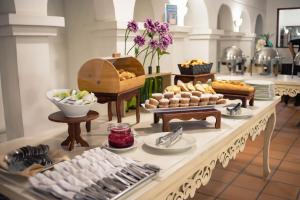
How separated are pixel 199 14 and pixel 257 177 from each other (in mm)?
2960

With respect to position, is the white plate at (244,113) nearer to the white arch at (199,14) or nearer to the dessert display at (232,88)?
the dessert display at (232,88)

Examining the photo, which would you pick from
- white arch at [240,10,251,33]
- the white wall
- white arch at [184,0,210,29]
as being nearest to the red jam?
white arch at [184,0,210,29]

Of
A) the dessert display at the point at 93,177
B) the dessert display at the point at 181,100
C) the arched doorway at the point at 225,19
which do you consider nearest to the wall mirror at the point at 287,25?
the arched doorway at the point at 225,19

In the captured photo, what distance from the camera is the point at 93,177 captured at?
1.16 meters

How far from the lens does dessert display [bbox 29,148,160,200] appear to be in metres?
1.07

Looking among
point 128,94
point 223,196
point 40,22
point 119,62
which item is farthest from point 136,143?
point 223,196

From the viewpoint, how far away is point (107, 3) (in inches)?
117

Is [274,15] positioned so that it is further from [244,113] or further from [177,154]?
[177,154]

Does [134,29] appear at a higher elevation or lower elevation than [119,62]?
higher

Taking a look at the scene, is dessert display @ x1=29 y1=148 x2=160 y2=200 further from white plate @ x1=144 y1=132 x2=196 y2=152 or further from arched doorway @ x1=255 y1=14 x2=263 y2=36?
arched doorway @ x1=255 y1=14 x2=263 y2=36

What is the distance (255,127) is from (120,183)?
5.14ft

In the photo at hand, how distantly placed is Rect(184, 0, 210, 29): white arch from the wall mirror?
5.23 m

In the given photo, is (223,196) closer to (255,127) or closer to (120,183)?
(255,127)

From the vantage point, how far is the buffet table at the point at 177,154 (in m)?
1.23
